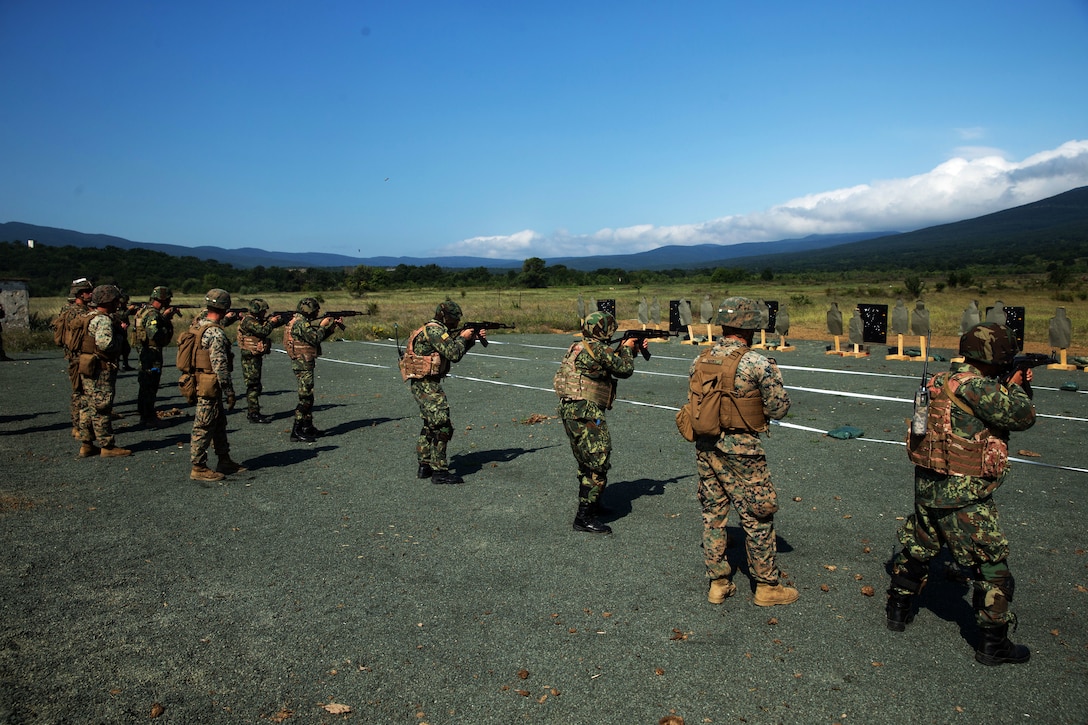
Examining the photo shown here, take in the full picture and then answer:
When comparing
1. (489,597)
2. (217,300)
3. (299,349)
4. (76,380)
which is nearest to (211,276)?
(76,380)

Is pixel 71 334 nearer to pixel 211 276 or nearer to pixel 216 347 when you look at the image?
pixel 216 347

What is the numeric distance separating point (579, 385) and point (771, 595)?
2398 millimetres

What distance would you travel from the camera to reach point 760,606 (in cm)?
525

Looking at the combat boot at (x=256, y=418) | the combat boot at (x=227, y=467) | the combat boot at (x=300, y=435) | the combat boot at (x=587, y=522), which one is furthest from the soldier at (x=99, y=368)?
the combat boot at (x=587, y=522)

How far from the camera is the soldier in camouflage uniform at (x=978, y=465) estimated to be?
4.28 m

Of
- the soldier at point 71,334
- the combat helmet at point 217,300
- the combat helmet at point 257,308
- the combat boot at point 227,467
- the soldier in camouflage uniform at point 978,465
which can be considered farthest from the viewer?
the combat helmet at point 257,308

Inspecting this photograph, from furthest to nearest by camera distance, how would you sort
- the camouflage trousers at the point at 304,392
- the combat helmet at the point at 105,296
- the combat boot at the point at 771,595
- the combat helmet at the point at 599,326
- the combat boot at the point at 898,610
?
the camouflage trousers at the point at 304,392, the combat helmet at the point at 105,296, the combat helmet at the point at 599,326, the combat boot at the point at 771,595, the combat boot at the point at 898,610

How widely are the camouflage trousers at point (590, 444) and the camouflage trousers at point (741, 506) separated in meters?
1.40

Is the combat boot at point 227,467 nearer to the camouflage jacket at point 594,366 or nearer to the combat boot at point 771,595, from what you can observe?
the camouflage jacket at point 594,366

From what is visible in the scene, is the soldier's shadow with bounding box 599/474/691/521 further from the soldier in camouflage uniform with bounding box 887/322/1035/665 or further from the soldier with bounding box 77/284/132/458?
the soldier with bounding box 77/284/132/458

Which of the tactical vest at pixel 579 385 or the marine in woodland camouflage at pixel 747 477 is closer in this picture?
the marine in woodland camouflage at pixel 747 477

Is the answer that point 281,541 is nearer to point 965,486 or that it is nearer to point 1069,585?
point 965,486

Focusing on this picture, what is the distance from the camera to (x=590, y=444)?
21.7ft

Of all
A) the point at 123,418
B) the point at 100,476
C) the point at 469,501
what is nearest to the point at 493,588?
the point at 469,501
